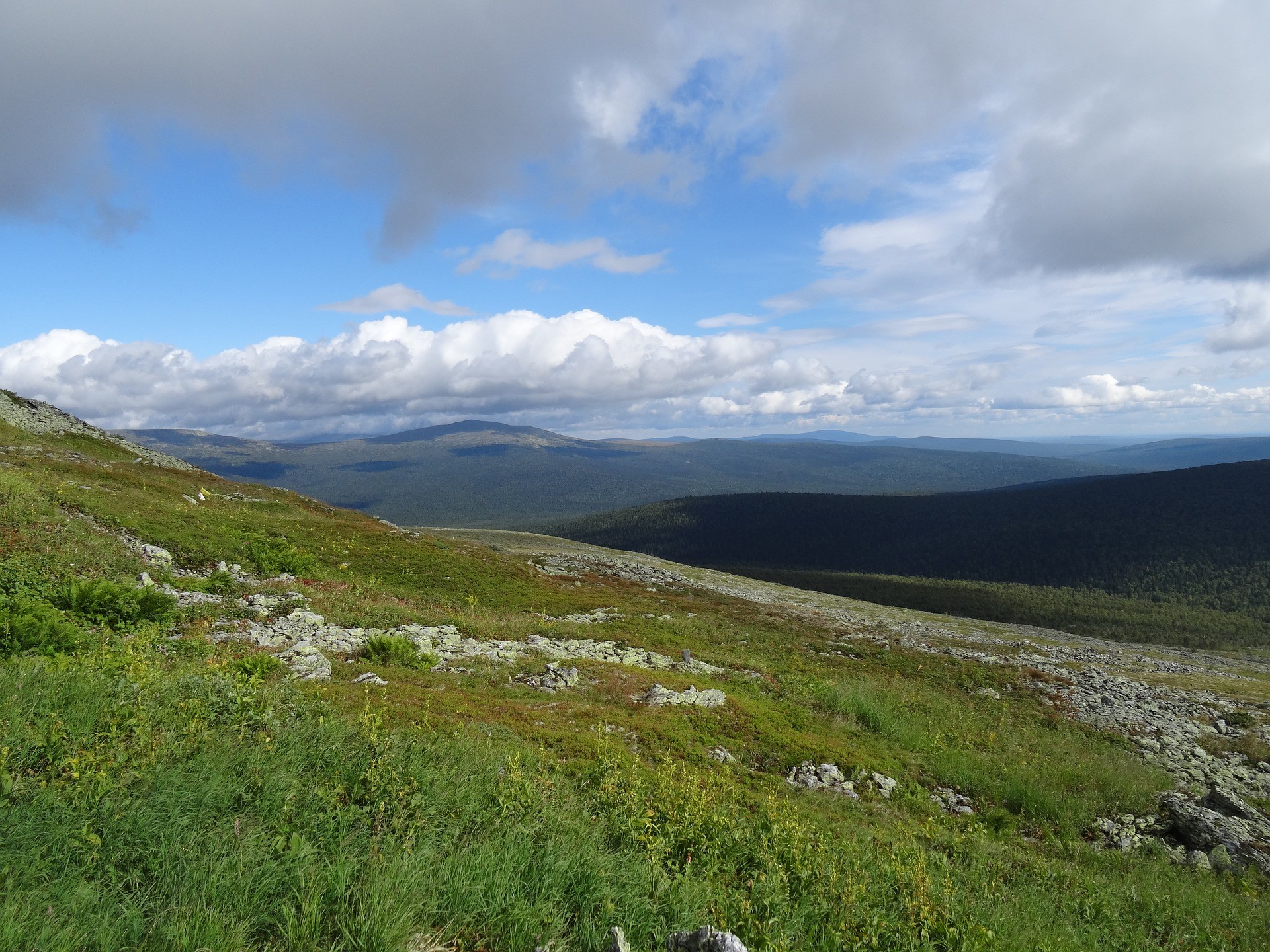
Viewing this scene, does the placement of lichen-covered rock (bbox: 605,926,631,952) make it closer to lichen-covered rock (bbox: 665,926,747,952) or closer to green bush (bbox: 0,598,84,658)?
lichen-covered rock (bbox: 665,926,747,952)

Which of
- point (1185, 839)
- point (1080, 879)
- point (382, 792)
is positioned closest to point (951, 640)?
point (1185, 839)

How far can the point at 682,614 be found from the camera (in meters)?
39.0

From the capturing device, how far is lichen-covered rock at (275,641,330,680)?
1275 cm

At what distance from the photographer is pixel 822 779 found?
13.8 meters

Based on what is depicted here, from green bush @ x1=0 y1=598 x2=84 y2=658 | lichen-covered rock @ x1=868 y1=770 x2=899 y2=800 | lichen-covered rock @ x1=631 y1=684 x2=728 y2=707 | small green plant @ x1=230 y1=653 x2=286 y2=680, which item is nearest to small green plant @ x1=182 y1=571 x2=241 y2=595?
green bush @ x1=0 y1=598 x2=84 y2=658

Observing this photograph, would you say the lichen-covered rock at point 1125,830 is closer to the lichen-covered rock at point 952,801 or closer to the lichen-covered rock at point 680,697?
the lichen-covered rock at point 952,801

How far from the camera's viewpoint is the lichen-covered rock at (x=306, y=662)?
1275cm

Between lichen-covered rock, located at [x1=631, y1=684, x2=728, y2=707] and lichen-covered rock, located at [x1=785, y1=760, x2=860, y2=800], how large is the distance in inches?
138

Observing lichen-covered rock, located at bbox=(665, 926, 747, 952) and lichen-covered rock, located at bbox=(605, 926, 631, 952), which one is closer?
lichen-covered rock, located at bbox=(605, 926, 631, 952)

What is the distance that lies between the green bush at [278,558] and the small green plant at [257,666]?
15024 mm

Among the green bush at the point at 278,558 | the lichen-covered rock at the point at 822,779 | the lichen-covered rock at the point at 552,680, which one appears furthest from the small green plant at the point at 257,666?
the green bush at the point at 278,558

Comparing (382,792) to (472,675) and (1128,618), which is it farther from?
(1128,618)

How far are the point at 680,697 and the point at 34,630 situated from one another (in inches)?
589

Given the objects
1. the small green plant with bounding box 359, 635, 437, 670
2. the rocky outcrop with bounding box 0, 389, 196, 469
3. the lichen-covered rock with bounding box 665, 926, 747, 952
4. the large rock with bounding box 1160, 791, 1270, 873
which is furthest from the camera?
the rocky outcrop with bounding box 0, 389, 196, 469
